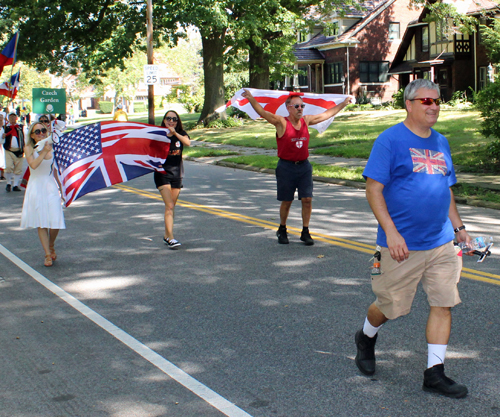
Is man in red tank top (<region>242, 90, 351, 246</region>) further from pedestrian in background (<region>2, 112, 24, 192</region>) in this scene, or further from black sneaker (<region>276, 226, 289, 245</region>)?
pedestrian in background (<region>2, 112, 24, 192</region>)

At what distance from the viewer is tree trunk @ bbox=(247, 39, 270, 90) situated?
3554 cm

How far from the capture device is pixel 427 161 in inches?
162

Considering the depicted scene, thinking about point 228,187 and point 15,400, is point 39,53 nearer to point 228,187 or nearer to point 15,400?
point 228,187

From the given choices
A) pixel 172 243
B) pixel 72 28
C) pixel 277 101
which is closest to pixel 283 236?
pixel 172 243

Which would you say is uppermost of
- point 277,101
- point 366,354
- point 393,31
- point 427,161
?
point 393,31

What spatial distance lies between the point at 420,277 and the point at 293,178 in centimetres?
476

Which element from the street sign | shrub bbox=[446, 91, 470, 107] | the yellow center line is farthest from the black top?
shrub bbox=[446, 91, 470, 107]

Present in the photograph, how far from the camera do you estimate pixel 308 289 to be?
263 inches

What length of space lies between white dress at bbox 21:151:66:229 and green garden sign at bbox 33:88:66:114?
89.9 feet

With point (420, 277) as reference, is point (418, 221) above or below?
above

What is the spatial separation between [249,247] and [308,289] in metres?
2.23

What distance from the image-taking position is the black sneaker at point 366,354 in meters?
4.50

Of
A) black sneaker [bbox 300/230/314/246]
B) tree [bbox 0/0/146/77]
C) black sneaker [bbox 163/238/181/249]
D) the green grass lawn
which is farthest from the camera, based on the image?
tree [bbox 0/0/146/77]

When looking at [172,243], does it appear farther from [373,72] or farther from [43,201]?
[373,72]
